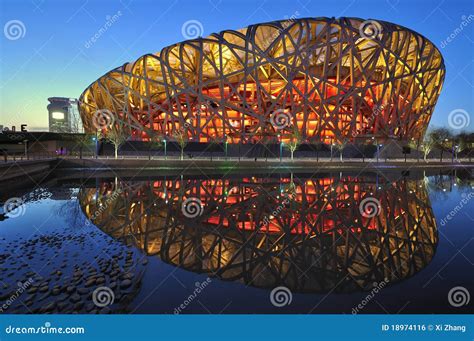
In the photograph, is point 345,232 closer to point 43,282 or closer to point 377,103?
point 43,282

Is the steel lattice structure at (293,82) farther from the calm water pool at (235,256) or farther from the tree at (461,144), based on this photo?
the calm water pool at (235,256)

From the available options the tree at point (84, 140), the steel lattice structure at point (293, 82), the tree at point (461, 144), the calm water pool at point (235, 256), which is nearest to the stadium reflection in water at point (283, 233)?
the calm water pool at point (235, 256)

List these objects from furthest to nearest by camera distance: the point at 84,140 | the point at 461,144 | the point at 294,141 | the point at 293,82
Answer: the point at 461,144
the point at 293,82
the point at 84,140
the point at 294,141

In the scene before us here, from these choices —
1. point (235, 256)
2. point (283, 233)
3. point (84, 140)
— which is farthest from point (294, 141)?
point (235, 256)

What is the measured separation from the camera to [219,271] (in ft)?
23.9

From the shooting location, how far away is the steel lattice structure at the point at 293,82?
149 ft

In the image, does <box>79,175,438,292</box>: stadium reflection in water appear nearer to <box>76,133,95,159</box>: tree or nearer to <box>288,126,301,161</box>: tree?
<box>288,126,301,161</box>: tree

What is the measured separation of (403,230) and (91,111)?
6411 cm

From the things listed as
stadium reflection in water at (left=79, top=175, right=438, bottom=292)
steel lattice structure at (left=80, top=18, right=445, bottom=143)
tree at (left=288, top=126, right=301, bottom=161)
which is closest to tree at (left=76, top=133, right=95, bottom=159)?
steel lattice structure at (left=80, top=18, right=445, bottom=143)

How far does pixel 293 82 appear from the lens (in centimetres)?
5162

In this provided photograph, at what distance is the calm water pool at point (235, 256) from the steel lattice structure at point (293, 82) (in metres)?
35.4

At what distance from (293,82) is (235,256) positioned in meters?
47.9

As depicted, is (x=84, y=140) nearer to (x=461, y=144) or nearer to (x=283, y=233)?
(x=283, y=233)

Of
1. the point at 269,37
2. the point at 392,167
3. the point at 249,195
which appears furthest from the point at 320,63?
the point at 249,195
